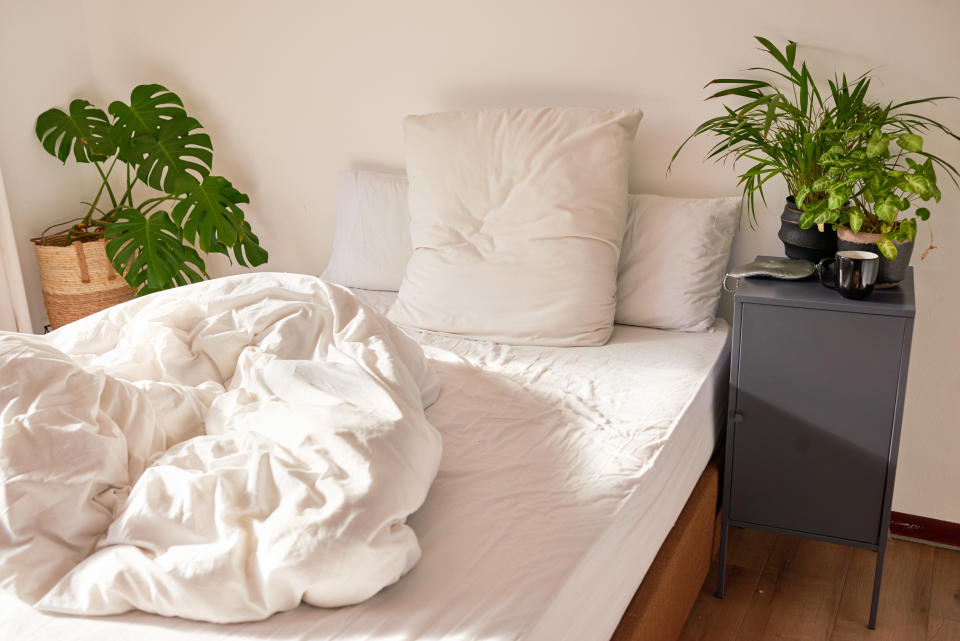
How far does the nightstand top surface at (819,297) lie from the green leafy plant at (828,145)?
0.11 m

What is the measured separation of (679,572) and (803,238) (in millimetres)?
861

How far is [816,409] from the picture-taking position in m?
1.96

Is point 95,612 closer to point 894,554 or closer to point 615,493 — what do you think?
point 615,493

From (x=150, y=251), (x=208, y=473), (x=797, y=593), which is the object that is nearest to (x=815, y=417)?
(x=797, y=593)

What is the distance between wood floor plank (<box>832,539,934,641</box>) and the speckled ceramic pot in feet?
2.52

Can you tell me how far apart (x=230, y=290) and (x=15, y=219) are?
62.0 inches

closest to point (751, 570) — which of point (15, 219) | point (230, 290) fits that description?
point (230, 290)

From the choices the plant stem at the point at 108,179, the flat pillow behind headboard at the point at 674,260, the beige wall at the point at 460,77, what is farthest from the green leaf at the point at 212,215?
the flat pillow behind headboard at the point at 674,260

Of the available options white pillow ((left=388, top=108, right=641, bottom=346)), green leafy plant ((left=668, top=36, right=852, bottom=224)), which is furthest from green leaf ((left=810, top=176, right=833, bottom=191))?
white pillow ((left=388, top=108, right=641, bottom=346))

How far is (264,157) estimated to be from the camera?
304 centimetres

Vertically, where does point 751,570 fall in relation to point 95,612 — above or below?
below

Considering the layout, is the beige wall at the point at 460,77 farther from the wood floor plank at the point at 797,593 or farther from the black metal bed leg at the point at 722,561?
the black metal bed leg at the point at 722,561

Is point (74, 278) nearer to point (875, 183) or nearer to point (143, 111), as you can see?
point (143, 111)

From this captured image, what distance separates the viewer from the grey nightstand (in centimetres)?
189
